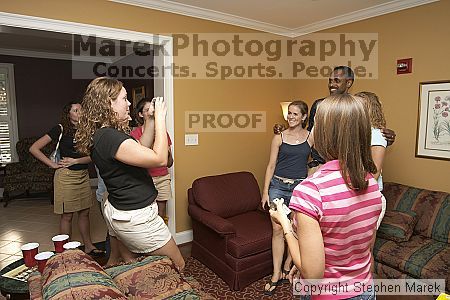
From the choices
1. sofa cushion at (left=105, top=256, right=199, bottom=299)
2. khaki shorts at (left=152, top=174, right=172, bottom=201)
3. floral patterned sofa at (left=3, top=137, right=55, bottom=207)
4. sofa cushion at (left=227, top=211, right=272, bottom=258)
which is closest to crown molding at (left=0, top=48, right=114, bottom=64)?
floral patterned sofa at (left=3, top=137, right=55, bottom=207)

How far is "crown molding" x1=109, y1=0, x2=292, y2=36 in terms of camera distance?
3246mm

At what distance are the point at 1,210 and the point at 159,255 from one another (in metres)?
4.76

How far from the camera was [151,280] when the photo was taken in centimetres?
154

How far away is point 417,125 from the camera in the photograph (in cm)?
323

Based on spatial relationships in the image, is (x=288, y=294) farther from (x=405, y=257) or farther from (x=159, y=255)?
(x=159, y=255)

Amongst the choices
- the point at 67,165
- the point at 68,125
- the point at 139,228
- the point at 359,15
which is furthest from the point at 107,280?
the point at 359,15

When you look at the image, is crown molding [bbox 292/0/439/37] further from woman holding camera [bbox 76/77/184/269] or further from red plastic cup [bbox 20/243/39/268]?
red plastic cup [bbox 20/243/39/268]

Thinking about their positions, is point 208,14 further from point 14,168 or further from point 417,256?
point 14,168

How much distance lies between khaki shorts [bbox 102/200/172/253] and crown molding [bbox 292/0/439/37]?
3.19 metres

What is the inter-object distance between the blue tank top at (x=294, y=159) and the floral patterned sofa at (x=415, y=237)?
875 millimetres

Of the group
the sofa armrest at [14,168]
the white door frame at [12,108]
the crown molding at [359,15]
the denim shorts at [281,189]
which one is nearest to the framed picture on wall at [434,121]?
the crown molding at [359,15]

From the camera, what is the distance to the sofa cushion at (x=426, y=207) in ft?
8.98

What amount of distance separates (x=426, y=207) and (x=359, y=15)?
2210 millimetres

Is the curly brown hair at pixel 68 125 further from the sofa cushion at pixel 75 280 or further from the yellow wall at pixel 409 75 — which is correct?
the yellow wall at pixel 409 75
